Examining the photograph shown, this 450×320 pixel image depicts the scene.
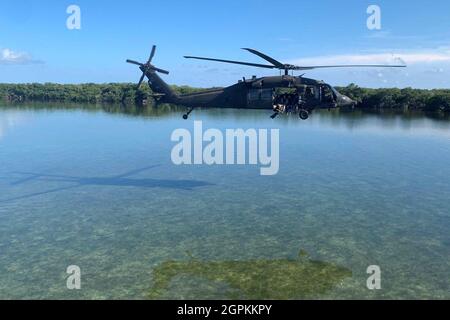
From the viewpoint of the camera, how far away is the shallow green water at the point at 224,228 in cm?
2173

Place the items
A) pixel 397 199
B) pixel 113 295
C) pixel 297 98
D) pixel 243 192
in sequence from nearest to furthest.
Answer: pixel 113 295, pixel 297 98, pixel 397 199, pixel 243 192

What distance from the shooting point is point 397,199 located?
38000mm

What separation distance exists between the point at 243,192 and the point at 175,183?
8.88 meters

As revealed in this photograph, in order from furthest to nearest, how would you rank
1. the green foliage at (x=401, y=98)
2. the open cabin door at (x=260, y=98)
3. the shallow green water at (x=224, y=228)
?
the green foliage at (x=401, y=98) < the open cabin door at (x=260, y=98) < the shallow green water at (x=224, y=228)

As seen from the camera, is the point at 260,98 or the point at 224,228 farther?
the point at 260,98

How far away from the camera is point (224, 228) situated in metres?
30.0

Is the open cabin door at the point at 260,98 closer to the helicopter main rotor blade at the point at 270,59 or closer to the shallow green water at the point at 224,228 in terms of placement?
the helicopter main rotor blade at the point at 270,59

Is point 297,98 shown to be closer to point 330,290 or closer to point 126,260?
point 330,290

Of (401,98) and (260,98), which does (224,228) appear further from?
(401,98)

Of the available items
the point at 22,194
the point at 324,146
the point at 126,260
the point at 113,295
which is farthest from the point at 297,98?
the point at 324,146

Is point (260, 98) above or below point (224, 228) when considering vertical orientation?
above

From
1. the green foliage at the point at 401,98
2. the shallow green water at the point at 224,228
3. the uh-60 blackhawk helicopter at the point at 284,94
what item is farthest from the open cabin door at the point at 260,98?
the green foliage at the point at 401,98

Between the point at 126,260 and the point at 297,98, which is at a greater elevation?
the point at 297,98

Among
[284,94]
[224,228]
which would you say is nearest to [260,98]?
[284,94]
